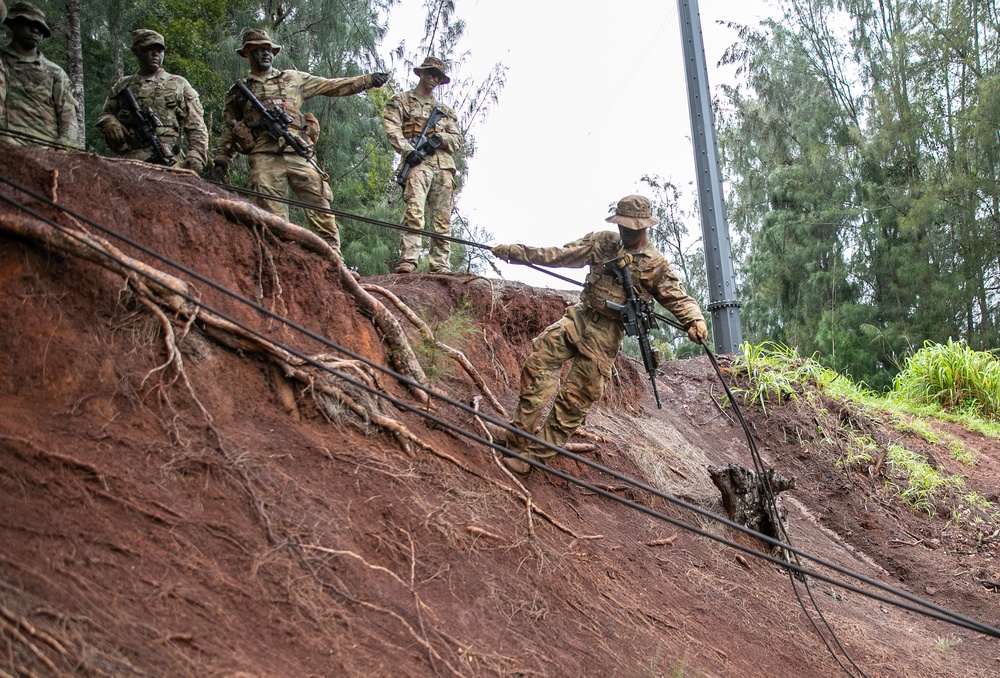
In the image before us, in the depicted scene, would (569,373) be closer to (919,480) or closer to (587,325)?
(587,325)

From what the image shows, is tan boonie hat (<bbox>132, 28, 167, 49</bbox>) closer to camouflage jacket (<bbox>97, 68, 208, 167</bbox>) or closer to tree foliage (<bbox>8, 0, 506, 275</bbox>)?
camouflage jacket (<bbox>97, 68, 208, 167</bbox>)

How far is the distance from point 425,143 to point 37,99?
11.6 feet

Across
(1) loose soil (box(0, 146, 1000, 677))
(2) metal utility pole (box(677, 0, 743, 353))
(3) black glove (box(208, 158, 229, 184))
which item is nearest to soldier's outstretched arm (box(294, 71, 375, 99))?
(3) black glove (box(208, 158, 229, 184))

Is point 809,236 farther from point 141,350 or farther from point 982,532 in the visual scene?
point 141,350

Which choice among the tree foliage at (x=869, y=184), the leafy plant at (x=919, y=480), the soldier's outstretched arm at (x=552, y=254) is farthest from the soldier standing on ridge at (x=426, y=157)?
the tree foliage at (x=869, y=184)

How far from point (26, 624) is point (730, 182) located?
29.0m

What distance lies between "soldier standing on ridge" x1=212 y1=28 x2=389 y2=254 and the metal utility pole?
17.8 ft

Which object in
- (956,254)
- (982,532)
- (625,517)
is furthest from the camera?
(956,254)

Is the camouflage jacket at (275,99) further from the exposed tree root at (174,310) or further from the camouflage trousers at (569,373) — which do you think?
the camouflage trousers at (569,373)

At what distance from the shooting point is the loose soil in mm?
3617

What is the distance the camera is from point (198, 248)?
565 centimetres

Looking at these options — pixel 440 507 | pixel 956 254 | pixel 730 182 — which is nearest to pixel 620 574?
pixel 440 507

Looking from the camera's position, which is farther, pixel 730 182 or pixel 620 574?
pixel 730 182

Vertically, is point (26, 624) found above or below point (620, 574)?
above
